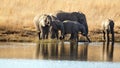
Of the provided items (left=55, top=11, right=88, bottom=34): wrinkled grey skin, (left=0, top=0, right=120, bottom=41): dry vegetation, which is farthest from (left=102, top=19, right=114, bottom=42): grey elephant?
(left=55, top=11, right=88, bottom=34): wrinkled grey skin

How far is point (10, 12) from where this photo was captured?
152ft

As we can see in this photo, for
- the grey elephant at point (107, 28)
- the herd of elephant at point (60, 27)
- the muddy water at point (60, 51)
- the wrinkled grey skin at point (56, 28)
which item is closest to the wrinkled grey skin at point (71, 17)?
the herd of elephant at point (60, 27)

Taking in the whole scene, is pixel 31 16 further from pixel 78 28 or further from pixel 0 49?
pixel 0 49

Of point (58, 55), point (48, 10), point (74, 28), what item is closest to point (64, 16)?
point (74, 28)

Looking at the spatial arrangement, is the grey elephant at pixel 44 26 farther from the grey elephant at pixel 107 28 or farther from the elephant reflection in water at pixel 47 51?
the grey elephant at pixel 107 28

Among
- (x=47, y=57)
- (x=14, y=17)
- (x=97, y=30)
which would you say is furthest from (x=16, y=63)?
(x=14, y=17)

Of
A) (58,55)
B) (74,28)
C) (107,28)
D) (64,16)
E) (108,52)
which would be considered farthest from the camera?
(64,16)

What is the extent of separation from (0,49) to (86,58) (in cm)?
469

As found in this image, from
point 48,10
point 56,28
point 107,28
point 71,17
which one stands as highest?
point 71,17

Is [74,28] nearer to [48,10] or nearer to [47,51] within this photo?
[47,51]

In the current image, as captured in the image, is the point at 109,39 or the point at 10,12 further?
the point at 10,12

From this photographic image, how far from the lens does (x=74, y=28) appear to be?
38094 mm

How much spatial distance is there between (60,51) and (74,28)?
736cm

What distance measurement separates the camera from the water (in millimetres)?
26281
